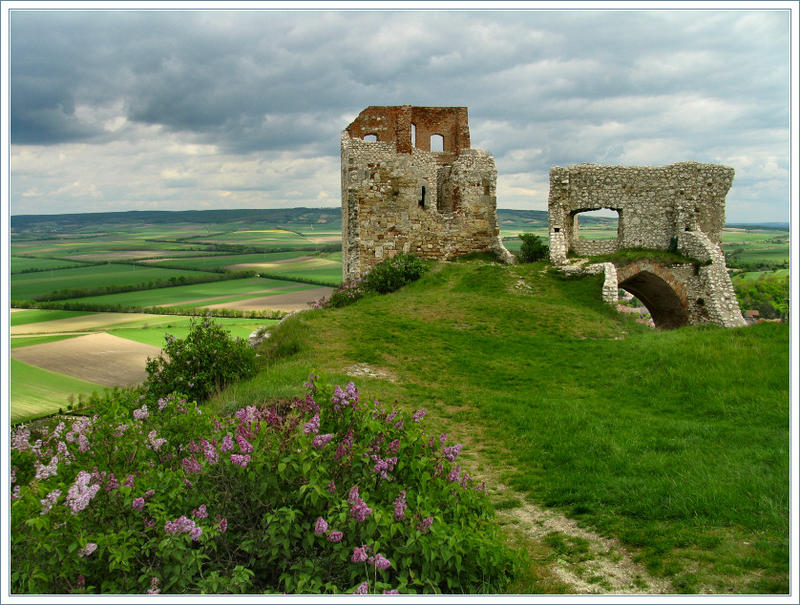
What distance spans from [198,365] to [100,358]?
269 inches

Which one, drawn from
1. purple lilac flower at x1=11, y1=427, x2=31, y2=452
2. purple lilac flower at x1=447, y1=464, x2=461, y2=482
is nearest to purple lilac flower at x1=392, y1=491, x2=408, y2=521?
purple lilac flower at x1=447, y1=464, x2=461, y2=482

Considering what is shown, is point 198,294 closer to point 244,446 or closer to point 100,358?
point 100,358

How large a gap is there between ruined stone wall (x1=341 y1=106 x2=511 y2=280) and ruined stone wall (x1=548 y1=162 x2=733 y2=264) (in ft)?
8.45

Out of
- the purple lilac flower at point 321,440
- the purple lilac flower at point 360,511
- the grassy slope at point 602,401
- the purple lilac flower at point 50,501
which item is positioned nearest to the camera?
the purple lilac flower at point 50,501

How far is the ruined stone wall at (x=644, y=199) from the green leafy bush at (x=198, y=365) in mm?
13513

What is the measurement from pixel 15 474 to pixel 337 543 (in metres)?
3.12

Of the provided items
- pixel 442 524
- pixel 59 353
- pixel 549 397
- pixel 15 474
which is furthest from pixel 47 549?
pixel 59 353

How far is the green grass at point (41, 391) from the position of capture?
9852 millimetres

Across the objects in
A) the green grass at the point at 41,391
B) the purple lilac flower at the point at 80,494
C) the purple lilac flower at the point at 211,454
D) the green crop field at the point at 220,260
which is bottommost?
the green grass at the point at 41,391

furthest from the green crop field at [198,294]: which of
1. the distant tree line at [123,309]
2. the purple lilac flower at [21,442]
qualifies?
the purple lilac flower at [21,442]

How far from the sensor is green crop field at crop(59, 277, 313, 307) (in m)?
23.4

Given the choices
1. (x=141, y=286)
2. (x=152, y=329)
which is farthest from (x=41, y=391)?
(x=141, y=286)

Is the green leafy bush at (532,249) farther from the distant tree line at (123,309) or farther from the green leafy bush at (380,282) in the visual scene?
the distant tree line at (123,309)

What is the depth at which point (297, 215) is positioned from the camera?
10106 centimetres
